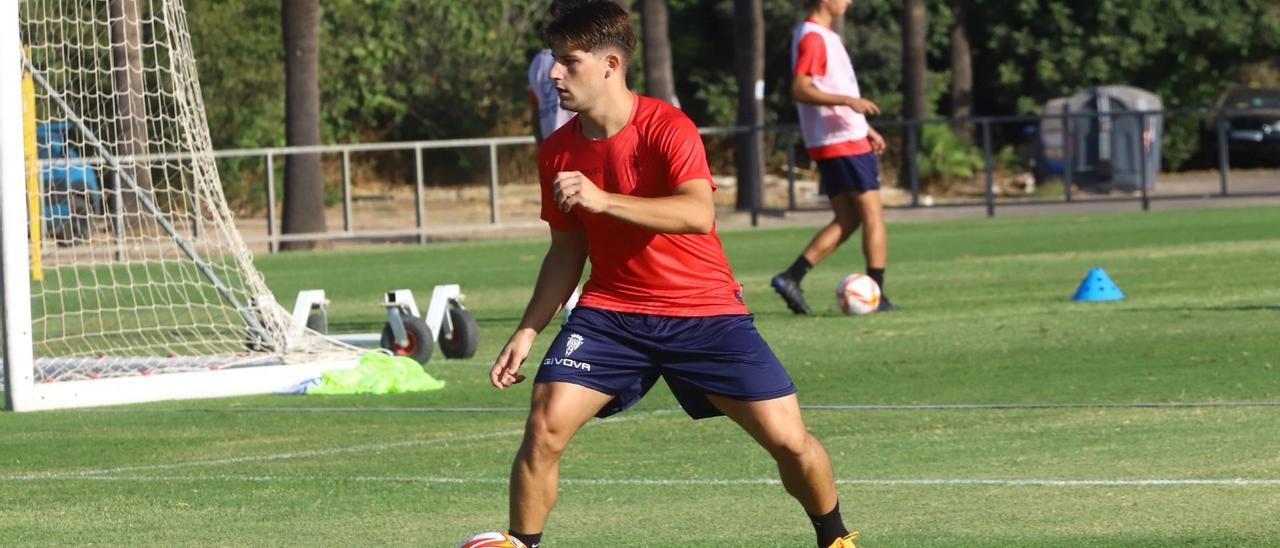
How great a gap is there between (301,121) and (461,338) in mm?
15279

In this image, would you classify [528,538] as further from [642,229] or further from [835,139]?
[835,139]

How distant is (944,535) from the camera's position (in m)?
6.96

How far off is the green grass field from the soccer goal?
1.36ft

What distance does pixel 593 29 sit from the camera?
247 inches

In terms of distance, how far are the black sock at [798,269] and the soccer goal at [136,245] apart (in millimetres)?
3440

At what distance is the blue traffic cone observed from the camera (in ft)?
50.5

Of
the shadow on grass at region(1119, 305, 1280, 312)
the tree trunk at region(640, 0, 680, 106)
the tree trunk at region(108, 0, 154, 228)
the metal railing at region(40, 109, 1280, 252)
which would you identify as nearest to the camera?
the tree trunk at region(108, 0, 154, 228)

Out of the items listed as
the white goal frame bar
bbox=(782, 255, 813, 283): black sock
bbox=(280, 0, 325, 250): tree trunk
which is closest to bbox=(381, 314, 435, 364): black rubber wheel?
the white goal frame bar

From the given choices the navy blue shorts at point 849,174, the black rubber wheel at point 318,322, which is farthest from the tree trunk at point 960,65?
the black rubber wheel at point 318,322

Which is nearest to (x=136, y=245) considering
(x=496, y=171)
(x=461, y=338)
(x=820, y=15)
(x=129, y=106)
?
(x=129, y=106)

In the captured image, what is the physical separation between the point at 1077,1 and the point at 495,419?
39.3 metres

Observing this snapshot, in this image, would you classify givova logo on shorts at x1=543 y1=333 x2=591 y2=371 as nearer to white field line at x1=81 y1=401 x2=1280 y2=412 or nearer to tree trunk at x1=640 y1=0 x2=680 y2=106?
white field line at x1=81 y1=401 x2=1280 y2=412

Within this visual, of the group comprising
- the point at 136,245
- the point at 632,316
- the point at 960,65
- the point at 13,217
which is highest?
the point at 960,65

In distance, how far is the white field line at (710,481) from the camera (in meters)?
7.84
